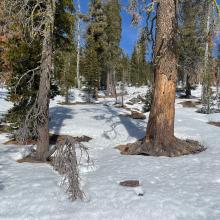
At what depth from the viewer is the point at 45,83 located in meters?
11.7

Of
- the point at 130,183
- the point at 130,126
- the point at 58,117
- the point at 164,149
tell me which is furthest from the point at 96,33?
the point at 130,183

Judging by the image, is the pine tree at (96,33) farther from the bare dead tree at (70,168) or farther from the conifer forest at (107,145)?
the bare dead tree at (70,168)

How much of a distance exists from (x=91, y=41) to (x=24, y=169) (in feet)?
123

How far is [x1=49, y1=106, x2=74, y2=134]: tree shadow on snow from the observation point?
18.0m

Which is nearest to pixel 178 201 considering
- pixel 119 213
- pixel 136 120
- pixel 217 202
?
pixel 217 202

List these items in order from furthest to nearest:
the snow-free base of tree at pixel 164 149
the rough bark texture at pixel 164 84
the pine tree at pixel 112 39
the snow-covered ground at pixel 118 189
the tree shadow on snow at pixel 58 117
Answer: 1. the pine tree at pixel 112 39
2. the tree shadow on snow at pixel 58 117
3. the rough bark texture at pixel 164 84
4. the snow-free base of tree at pixel 164 149
5. the snow-covered ground at pixel 118 189

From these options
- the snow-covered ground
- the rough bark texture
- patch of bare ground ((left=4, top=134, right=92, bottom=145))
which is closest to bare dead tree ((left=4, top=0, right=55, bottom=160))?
the snow-covered ground

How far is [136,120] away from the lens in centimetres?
2042

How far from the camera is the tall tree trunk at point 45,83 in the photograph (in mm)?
11523

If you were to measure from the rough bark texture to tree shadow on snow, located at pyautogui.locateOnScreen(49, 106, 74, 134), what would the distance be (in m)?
6.09

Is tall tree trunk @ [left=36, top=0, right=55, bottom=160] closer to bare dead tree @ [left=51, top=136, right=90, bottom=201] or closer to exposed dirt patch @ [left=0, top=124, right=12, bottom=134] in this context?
bare dead tree @ [left=51, top=136, right=90, bottom=201]

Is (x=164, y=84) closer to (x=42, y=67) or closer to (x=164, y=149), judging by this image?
(x=164, y=149)

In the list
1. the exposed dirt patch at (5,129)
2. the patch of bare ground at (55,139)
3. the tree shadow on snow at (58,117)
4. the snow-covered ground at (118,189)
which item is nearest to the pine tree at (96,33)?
the tree shadow on snow at (58,117)

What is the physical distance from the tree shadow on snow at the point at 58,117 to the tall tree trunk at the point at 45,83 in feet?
16.4
